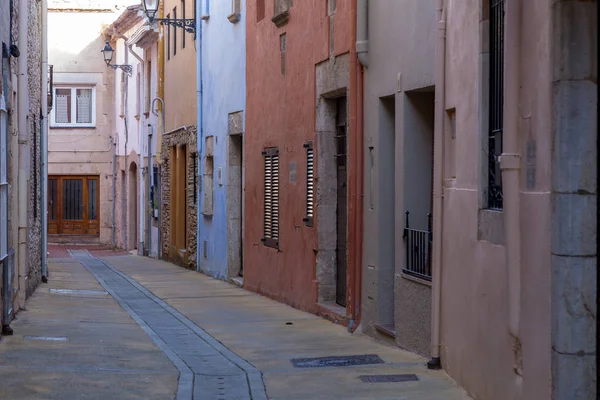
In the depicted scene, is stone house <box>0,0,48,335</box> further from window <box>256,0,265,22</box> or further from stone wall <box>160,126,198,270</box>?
stone wall <box>160,126,198,270</box>

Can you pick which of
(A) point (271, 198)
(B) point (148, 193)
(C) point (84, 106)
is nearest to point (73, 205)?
(C) point (84, 106)

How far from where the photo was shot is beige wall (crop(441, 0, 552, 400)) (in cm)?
628

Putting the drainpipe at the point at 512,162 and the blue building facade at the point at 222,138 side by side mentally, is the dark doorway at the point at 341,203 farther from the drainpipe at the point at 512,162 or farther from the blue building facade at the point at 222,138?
the drainpipe at the point at 512,162

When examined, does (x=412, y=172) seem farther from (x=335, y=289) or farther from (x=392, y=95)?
(x=335, y=289)

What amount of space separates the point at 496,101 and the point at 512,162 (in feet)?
4.17

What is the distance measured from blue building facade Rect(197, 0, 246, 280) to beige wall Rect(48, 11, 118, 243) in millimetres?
16182

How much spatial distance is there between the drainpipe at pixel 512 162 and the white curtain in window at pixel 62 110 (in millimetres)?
33393

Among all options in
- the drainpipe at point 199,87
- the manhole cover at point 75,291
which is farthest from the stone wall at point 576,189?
the drainpipe at point 199,87

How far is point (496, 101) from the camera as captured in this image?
785 cm

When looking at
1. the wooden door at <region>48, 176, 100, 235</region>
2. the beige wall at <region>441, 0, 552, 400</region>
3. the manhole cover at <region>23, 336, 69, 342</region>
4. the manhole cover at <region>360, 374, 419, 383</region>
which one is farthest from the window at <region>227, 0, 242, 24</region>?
the wooden door at <region>48, 176, 100, 235</region>

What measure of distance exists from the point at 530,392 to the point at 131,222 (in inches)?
1143

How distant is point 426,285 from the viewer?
10094mm

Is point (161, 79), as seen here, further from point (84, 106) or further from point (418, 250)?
point (418, 250)

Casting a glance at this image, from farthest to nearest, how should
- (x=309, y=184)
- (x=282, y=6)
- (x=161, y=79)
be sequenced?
(x=161, y=79)
(x=282, y=6)
(x=309, y=184)
